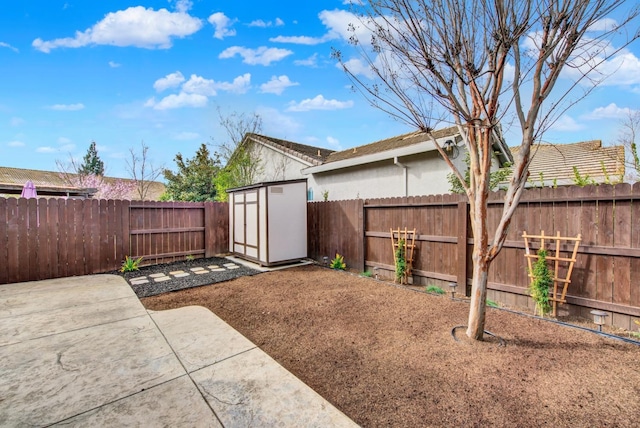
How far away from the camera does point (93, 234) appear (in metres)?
6.39

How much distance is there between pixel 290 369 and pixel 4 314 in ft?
13.7

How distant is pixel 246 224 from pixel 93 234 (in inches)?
138

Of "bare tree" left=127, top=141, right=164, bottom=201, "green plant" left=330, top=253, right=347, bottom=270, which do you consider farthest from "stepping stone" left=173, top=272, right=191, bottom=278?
"bare tree" left=127, top=141, right=164, bottom=201

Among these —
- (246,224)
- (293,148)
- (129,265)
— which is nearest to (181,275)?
(129,265)

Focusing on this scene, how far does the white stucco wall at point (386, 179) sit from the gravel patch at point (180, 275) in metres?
4.75

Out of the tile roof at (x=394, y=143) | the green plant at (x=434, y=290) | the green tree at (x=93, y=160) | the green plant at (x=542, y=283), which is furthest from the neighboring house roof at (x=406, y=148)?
the green tree at (x=93, y=160)

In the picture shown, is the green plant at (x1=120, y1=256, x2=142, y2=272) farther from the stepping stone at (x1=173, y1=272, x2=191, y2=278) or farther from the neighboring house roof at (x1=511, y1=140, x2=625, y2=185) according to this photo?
the neighboring house roof at (x1=511, y1=140, x2=625, y2=185)

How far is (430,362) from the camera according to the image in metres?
2.46

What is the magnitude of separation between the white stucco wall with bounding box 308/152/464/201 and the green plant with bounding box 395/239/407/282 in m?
2.94

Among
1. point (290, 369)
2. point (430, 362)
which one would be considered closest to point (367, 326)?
point (430, 362)

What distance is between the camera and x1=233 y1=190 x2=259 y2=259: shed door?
7.19m

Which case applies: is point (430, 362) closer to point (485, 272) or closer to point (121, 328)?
point (485, 272)

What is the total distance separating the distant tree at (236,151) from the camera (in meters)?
12.3

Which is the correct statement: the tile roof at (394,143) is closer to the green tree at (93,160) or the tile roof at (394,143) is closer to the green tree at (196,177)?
the green tree at (196,177)
